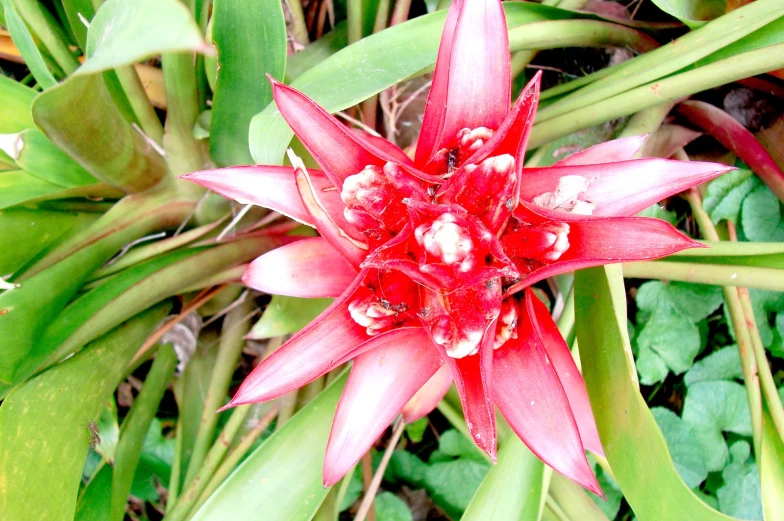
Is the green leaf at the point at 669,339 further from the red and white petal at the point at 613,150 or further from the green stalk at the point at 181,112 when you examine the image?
the green stalk at the point at 181,112

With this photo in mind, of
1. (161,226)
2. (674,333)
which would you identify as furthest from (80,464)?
(674,333)

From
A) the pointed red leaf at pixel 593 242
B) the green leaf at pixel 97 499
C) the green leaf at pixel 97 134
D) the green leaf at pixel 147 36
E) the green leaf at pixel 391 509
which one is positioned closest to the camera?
the green leaf at pixel 147 36

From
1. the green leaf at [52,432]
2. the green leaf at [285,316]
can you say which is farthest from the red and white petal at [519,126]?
the green leaf at [52,432]

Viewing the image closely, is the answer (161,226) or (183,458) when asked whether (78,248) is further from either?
(183,458)

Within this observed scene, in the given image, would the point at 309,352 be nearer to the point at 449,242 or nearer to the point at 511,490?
the point at 449,242

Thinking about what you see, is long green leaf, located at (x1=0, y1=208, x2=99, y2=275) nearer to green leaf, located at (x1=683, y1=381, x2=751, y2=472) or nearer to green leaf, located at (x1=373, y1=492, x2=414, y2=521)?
green leaf, located at (x1=373, y1=492, x2=414, y2=521)
